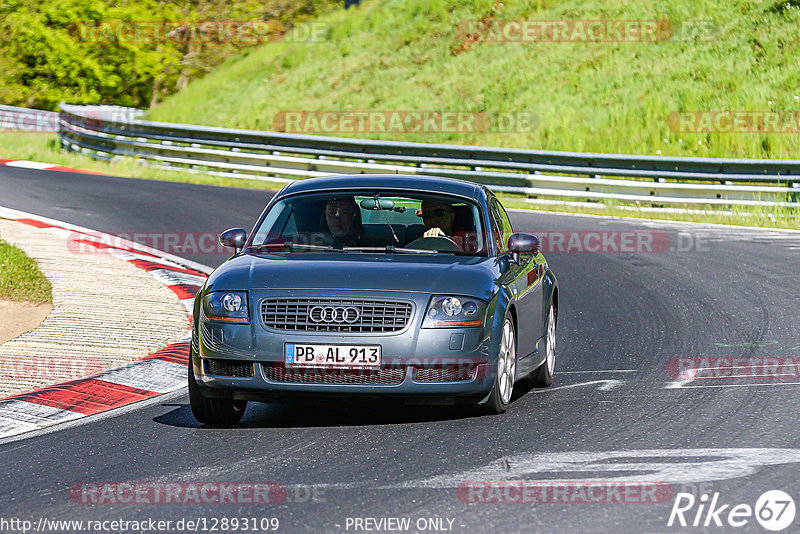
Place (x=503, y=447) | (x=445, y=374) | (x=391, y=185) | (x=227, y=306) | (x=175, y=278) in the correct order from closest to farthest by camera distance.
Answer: (x=503, y=447) → (x=445, y=374) → (x=227, y=306) → (x=391, y=185) → (x=175, y=278)

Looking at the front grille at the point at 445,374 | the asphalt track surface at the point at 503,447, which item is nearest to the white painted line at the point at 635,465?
the asphalt track surface at the point at 503,447

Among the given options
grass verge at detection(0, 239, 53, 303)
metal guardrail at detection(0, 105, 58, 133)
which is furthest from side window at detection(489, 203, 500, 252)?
metal guardrail at detection(0, 105, 58, 133)

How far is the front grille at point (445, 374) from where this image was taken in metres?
7.03

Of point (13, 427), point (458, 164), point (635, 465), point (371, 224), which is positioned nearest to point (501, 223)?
point (371, 224)

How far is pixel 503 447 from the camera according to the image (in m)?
6.58

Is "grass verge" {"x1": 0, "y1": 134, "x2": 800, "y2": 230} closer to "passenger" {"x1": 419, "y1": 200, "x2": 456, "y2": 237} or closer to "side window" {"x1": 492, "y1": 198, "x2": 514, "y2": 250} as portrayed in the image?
"side window" {"x1": 492, "y1": 198, "x2": 514, "y2": 250}

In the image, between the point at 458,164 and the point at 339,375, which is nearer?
the point at 339,375

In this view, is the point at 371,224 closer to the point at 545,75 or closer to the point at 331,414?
the point at 331,414

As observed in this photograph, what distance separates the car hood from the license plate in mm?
360

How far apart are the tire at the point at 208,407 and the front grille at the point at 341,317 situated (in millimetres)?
628

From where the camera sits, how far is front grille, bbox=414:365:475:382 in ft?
23.1

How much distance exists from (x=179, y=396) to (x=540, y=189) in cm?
1589

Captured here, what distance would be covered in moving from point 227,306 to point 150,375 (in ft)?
6.53

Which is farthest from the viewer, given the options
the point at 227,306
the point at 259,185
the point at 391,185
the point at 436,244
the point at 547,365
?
the point at 259,185
